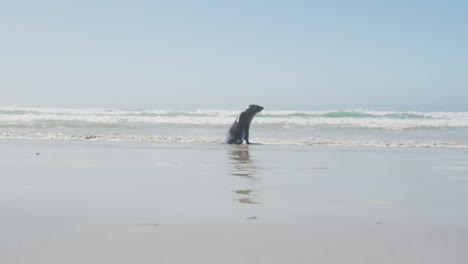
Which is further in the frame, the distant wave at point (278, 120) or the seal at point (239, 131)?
the distant wave at point (278, 120)

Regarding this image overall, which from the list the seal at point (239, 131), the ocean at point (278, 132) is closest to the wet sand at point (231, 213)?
the seal at point (239, 131)

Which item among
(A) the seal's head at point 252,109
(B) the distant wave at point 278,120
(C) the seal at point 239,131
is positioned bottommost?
(B) the distant wave at point 278,120

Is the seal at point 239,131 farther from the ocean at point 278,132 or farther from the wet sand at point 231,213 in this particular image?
the wet sand at point 231,213

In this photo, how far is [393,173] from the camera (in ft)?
23.8

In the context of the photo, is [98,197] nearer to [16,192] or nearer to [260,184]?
[16,192]

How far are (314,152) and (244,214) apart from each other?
22.2 ft

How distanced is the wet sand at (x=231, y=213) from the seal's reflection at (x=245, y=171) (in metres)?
0.02

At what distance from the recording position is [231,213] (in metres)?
4.27

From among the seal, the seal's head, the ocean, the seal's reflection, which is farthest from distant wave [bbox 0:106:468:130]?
the seal's reflection

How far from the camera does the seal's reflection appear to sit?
200 inches

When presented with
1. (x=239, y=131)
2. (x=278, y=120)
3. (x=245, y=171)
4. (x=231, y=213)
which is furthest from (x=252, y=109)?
(x=278, y=120)

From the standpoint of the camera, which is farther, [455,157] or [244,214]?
[455,157]

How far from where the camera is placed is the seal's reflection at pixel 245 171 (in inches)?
200

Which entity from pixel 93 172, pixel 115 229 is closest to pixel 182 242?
pixel 115 229
